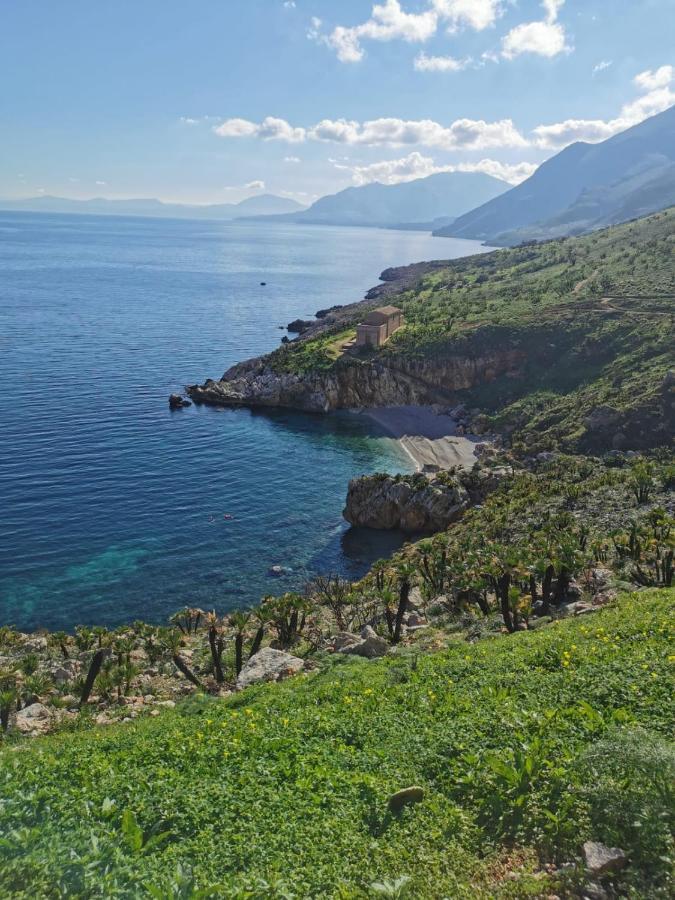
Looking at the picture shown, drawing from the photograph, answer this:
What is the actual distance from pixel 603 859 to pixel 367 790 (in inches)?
217

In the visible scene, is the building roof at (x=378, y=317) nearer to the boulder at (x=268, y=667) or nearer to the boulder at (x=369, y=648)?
the boulder at (x=369, y=648)

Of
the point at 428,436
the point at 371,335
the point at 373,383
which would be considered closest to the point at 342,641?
the point at 428,436

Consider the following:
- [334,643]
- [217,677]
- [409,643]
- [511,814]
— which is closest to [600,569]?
[409,643]

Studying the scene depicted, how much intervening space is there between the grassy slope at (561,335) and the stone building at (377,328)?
107 inches

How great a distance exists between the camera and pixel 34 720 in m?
26.8

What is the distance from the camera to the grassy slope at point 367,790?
11.1m

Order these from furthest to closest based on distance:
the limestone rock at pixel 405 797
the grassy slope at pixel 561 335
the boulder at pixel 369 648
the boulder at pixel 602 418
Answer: the grassy slope at pixel 561 335
the boulder at pixel 602 418
the boulder at pixel 369 648
the limestone rock at pixel 405 797

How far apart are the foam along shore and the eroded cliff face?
3.25m

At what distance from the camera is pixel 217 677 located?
100ft

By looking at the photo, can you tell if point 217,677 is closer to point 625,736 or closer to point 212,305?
point 625,736

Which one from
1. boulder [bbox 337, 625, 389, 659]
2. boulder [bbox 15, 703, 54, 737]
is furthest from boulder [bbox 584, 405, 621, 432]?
boulder [bbox 15, 703, 54, 737]

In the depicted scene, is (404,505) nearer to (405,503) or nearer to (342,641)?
(405,503)

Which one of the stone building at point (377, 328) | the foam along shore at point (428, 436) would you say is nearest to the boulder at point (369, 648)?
the foam along shore at point (428, 436)

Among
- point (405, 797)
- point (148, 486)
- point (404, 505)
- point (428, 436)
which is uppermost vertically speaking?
point (405, 797)
